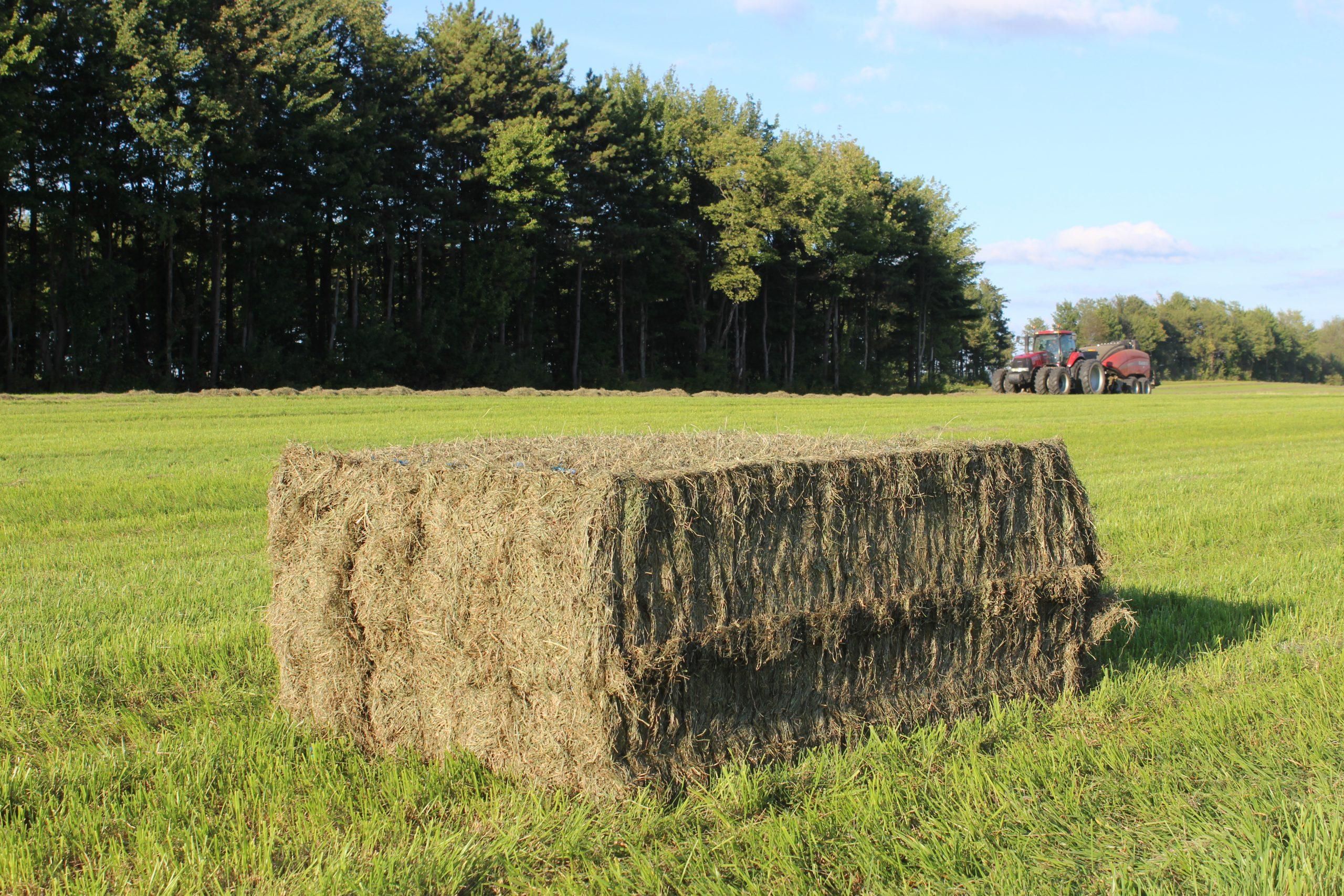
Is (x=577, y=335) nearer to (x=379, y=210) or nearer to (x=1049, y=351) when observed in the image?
(x=379, y=210)

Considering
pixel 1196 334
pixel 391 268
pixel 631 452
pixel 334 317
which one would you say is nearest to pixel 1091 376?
pixel 391 268

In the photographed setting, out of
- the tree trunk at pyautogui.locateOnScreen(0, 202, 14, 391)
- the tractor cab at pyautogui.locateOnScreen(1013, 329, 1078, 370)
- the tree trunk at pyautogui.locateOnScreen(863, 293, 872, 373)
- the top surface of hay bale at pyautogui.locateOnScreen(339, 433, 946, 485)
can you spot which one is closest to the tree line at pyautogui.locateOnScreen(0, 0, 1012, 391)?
the tree trunk at pyautogui.locateOnScreen(0, 202, 14, 391)

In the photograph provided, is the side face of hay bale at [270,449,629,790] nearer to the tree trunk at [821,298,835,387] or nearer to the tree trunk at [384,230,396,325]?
the tree trunk at [384,230,396,325]

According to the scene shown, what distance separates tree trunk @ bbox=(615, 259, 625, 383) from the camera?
→ 55031 mm

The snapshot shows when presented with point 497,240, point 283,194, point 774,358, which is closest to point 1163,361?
point 774,358

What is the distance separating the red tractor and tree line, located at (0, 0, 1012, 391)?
1627 cm

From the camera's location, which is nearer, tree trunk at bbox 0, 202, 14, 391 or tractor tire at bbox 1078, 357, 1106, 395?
tree trunk at bbox 0, 202, 14, 391

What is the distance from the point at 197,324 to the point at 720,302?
115 ft

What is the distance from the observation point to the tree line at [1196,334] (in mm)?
142750

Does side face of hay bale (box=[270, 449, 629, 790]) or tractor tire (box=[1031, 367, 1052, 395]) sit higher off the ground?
tractor tire (box=[1031, 367, 1052, 395])

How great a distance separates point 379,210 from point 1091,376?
33803 millimetres

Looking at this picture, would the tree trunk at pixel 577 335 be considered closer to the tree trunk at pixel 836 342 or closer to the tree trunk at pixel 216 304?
the tree trunk at pixel 216 304

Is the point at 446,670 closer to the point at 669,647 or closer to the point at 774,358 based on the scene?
the point at 669,647

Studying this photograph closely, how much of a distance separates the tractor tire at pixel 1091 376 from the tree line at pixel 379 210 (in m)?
19.2
